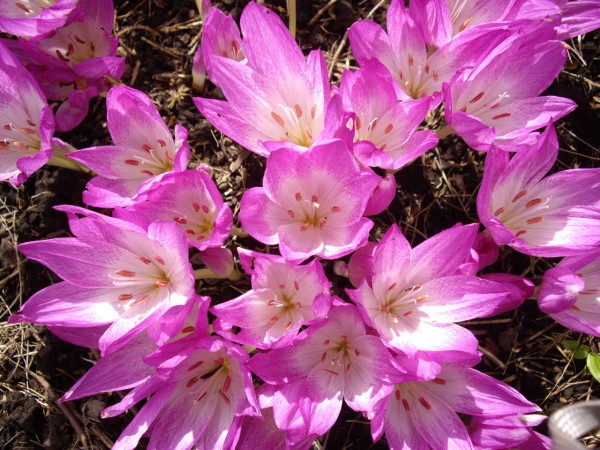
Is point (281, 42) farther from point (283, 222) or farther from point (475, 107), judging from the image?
point (475, 107)

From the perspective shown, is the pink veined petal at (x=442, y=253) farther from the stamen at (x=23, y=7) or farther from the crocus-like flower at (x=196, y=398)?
the stamen at (x=23, y=7)

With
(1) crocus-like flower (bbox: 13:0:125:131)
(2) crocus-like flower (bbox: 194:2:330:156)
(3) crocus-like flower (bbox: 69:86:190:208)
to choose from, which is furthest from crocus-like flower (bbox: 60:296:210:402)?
(1) crocus-like flower (bbox: 13:0:125:131)

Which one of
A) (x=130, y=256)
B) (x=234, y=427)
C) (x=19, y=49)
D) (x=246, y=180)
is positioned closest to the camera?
(x=234, y=427)

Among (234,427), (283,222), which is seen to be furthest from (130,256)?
(234,427)

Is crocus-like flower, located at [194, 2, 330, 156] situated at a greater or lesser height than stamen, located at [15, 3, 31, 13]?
lesser

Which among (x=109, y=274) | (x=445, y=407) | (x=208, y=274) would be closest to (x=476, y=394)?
(x=445, y=407)

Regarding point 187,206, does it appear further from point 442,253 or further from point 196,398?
point 442,253

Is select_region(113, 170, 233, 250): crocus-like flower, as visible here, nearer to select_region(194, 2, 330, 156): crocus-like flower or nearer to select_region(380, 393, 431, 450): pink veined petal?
select_region(194, 2, 330, 156): crocus-like flower
